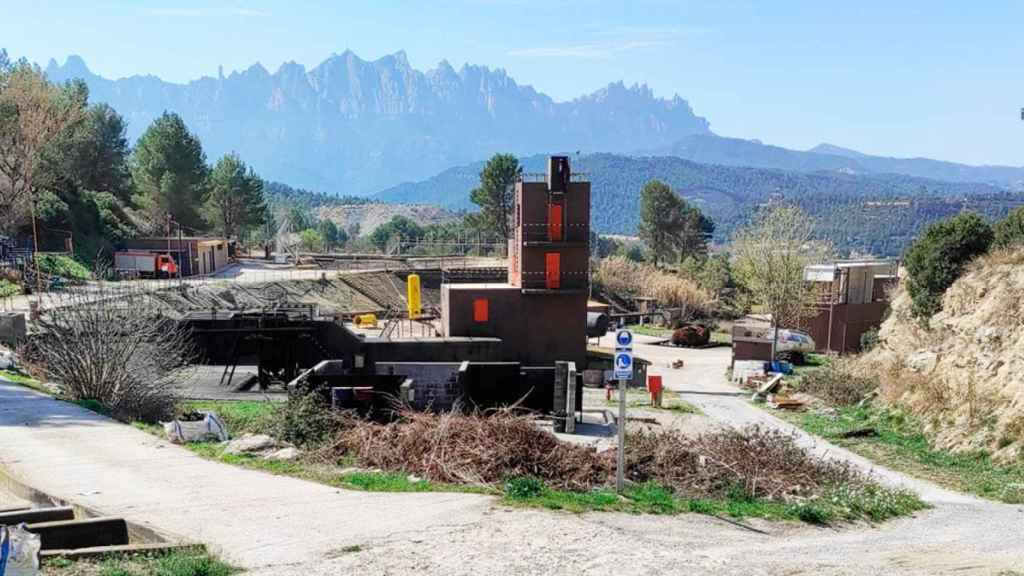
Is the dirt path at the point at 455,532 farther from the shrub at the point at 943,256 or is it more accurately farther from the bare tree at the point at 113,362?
the shrub at the point at 943,256

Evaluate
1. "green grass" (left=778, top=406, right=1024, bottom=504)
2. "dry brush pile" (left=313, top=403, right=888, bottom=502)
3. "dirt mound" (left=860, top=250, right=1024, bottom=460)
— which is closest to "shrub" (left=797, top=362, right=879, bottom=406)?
"dirt mound" (left=860, top=250, right=1024, bottom=460)

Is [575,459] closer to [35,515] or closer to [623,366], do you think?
[623,366]

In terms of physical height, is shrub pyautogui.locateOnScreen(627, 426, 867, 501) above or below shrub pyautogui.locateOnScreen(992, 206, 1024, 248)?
below

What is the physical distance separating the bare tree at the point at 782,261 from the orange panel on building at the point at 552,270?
11070 mm

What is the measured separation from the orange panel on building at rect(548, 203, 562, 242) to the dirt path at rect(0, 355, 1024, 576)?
74.1 feet

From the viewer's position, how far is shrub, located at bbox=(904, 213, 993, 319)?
29406mm

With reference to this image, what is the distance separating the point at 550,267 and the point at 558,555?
25862mm

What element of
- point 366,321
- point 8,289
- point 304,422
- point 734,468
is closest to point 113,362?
point 304,422

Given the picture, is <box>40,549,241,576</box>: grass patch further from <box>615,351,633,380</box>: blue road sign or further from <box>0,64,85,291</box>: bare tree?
<box>0,64,85,291</box>: bare tree

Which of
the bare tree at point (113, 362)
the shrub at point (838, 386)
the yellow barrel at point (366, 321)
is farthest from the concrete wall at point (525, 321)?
the bare tree at point (113, 362)

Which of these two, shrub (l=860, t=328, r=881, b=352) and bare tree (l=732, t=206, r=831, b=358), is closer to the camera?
shrub (l=860, t=328, r=881, b=352)

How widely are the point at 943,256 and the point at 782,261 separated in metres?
15.4

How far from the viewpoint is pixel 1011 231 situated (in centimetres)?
2809

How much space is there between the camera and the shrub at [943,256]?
29406mm
